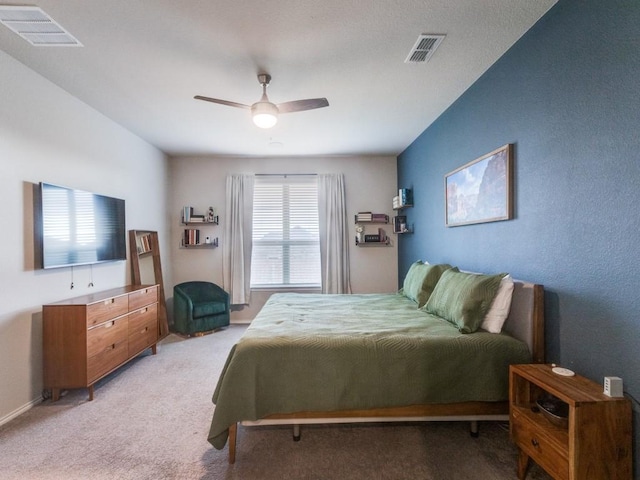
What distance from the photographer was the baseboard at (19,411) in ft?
6.76

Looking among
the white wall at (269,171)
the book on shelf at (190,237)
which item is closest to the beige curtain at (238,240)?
the white wall at (269,171)

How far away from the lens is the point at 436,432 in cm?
192

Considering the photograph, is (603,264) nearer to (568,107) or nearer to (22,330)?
(568,107)

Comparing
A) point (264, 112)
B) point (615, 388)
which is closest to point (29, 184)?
point (264, 112)

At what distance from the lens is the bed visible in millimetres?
1712

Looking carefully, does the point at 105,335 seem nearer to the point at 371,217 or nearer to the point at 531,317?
the point at 531,317

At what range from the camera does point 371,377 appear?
1.74m

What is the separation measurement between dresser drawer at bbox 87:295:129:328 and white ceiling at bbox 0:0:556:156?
6.34 feet

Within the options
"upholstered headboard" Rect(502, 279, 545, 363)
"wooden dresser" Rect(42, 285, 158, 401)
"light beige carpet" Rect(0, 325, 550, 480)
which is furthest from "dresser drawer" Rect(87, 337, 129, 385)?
"upholstered headboard" Rect(502, 279, 545, 363)

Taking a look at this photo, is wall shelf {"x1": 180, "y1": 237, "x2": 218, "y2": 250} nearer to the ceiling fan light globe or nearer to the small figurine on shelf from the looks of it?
the small figurine on shelf

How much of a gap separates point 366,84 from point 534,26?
120 centimetres

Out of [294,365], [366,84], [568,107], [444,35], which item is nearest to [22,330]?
[294,365]

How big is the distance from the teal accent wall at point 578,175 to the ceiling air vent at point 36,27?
3.08 m

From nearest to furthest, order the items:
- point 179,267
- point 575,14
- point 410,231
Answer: point 575,14
point 410,231
point 179,267
